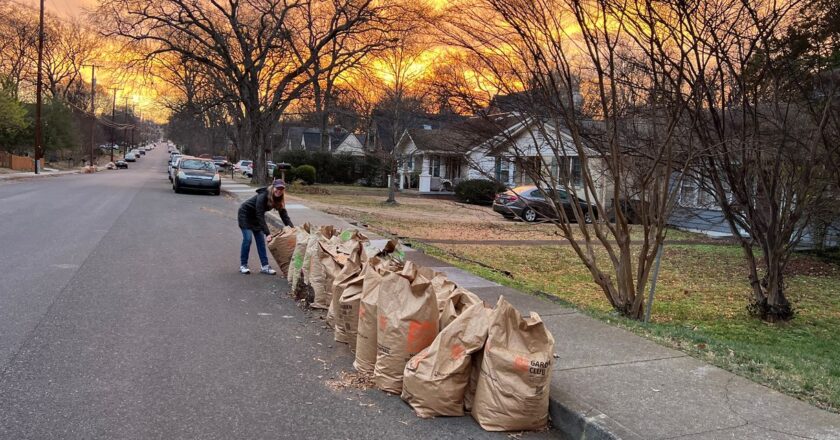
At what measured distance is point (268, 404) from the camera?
4102mm

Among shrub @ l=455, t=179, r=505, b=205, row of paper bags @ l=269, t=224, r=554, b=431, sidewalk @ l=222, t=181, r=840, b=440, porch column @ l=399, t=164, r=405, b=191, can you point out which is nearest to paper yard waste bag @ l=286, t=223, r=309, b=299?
row of paper bags @ l=269, t=224, r=554, b=431

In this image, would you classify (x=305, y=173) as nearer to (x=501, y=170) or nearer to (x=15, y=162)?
(x=15, y=162)

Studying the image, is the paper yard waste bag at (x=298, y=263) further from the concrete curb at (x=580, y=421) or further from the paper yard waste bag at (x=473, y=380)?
the concrete curb at (x=580, y=421)

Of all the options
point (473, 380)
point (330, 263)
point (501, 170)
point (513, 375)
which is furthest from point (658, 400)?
point (501, 170)

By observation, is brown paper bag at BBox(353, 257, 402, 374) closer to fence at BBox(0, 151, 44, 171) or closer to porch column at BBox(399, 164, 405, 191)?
porch column at BBox(399, 164, 405, 191)

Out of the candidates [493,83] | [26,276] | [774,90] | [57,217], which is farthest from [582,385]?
[57,217]

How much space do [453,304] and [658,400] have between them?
1.53 meters

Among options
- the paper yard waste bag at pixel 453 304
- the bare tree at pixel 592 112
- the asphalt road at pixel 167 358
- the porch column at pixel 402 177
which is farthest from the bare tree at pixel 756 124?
the porch column at pixel 402 177

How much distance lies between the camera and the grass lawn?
16.4ft

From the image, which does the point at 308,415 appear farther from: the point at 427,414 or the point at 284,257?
Result: the point at 284,257

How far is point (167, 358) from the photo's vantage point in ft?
16.2

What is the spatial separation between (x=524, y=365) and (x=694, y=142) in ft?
18.4

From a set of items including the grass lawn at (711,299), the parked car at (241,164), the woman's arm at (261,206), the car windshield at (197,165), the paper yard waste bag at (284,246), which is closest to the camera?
the grass lawn at (711,299)

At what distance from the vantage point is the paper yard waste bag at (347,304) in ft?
17.2
